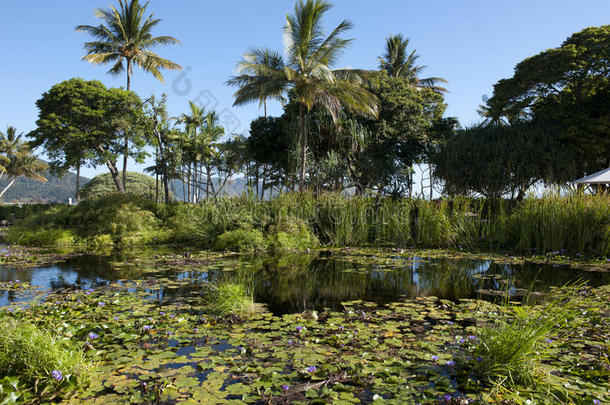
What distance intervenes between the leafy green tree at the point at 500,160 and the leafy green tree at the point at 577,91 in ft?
2.80

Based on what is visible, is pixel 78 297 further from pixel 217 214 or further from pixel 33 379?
pixel 217 214

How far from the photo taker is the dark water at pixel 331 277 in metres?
5.20

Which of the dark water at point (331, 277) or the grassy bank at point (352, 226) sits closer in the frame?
the dark water at point (331, 277)

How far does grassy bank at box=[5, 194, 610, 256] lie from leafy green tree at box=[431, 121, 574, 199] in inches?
318

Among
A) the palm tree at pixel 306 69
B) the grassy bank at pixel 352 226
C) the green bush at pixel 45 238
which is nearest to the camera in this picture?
the grassy bank at pixel 352 226

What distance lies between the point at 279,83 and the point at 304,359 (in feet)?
50.2

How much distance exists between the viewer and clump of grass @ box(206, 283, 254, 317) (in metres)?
4.21

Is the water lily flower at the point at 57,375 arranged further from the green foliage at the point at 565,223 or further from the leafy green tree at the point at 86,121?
the leafy green tree at the point at 86,121

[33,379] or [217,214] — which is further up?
[217,214]

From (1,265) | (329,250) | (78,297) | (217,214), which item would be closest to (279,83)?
(217,214)

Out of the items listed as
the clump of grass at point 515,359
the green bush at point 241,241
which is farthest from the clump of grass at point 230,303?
the green bush at point 241,241

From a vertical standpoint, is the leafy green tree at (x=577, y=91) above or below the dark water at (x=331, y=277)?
above

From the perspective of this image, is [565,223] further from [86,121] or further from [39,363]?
[86,121]

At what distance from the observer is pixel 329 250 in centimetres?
1008
